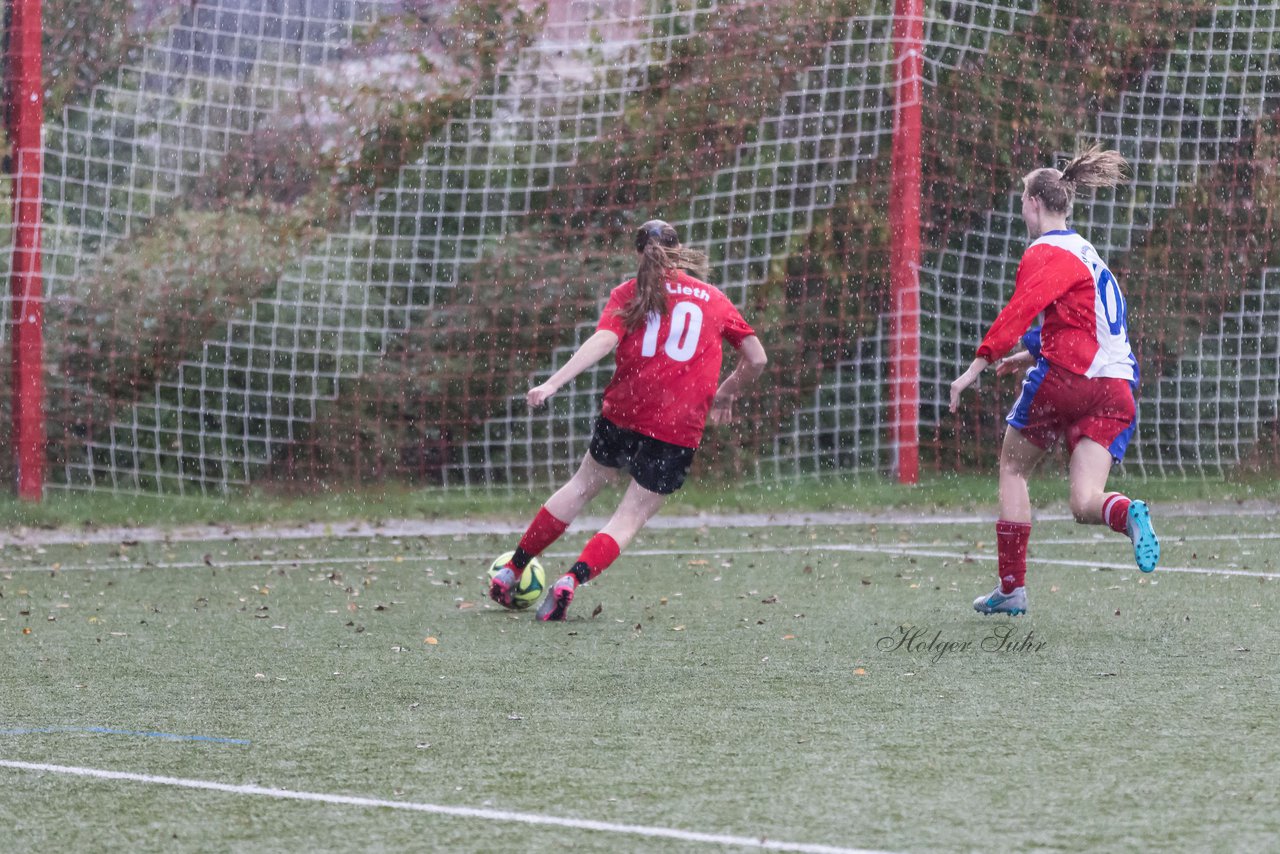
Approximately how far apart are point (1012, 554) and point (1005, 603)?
0.55ft

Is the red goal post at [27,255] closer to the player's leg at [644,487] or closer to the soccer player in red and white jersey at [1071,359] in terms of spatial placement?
the player's leg at [644,487]

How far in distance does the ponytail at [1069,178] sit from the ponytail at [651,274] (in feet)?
4.16

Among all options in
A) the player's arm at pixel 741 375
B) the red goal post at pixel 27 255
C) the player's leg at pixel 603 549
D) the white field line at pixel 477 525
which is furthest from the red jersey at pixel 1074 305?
the red goal post at pixel 27 255

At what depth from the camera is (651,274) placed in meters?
7.14

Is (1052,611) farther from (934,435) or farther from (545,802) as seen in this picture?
(934,435)

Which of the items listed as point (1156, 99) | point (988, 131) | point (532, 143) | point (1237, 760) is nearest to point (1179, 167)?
point (1156, 99)

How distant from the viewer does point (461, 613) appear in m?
7.29

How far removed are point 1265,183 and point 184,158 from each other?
260 inches

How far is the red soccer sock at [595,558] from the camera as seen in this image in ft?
22.8

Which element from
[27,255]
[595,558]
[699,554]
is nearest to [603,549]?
[595,558]

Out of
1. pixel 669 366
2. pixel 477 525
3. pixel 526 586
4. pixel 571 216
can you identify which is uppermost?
pixel 669 366

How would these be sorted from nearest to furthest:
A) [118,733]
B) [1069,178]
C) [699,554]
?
[118,733]
[1069,178]
[699,554]

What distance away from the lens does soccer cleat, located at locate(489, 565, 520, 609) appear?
7.19 m

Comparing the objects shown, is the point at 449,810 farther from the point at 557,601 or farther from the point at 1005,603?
the point at 1005,603
